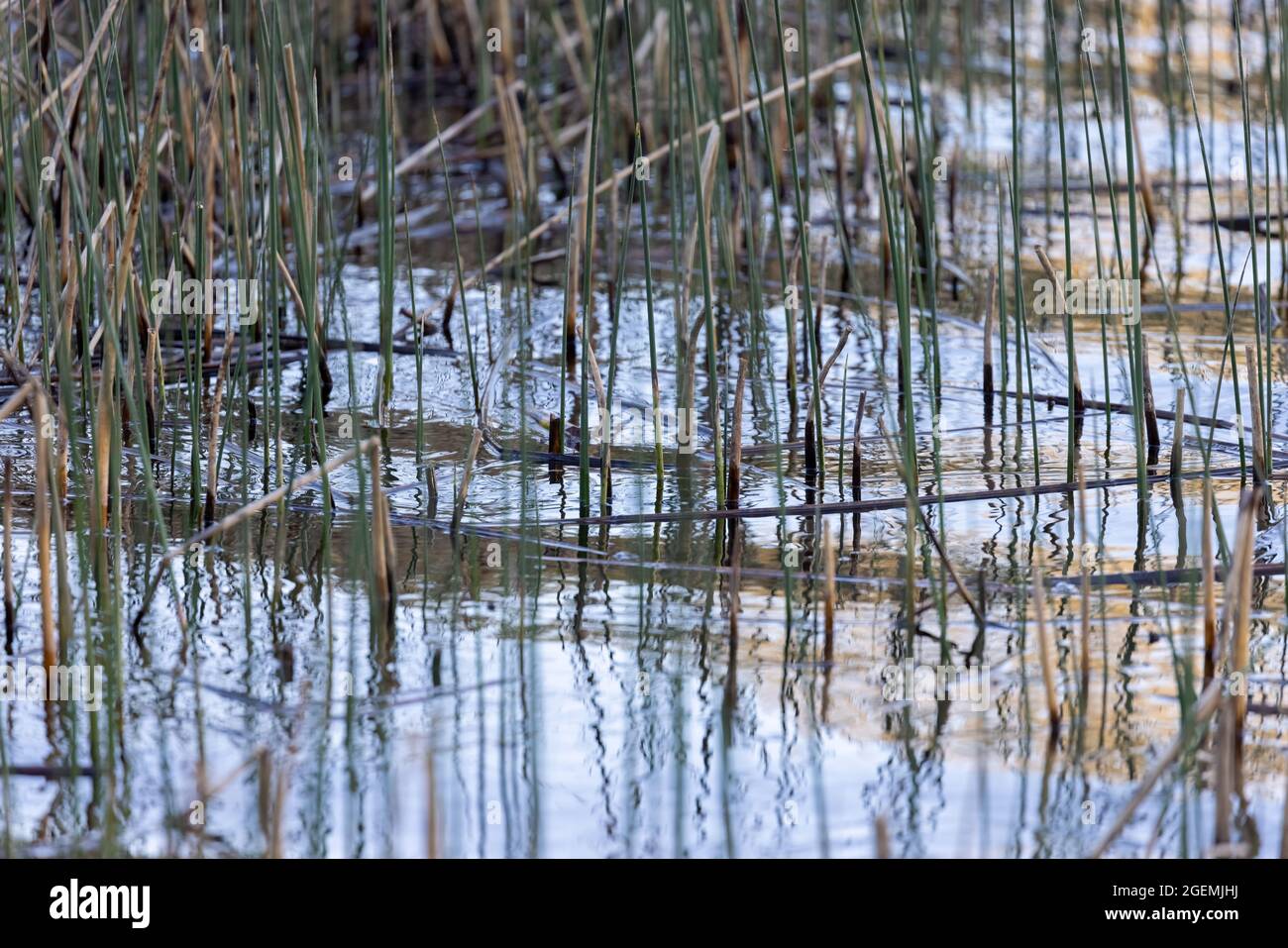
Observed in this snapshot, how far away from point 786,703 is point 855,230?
3139mm

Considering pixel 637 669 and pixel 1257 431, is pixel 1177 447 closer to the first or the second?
pixel 1257 431

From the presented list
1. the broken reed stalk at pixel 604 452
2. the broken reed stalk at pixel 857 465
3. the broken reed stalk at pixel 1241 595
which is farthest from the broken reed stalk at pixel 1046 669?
the broken reed stalk at pixel 604 452

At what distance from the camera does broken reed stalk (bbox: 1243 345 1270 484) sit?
275 cm

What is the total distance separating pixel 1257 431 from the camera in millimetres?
2766

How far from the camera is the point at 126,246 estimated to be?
8.85ft

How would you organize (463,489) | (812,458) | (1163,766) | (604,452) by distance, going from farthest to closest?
(812,458) < (604,452) < (463,489) < (1163,766)

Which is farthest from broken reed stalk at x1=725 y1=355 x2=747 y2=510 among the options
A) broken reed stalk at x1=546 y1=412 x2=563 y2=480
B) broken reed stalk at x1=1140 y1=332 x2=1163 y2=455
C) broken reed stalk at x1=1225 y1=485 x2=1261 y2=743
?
broken reed stalk at x1=1225 y1=485 x2=1261 y2=743

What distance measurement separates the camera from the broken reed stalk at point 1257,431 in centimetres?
275

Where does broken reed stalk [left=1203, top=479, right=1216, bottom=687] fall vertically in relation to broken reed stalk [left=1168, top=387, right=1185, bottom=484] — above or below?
below

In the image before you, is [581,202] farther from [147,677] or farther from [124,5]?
[147,677]

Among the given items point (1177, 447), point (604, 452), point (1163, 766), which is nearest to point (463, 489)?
point (604, 452)

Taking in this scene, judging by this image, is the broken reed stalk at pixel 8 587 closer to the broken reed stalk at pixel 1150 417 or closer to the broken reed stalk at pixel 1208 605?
the broken reed stalk at pixel 1208 605

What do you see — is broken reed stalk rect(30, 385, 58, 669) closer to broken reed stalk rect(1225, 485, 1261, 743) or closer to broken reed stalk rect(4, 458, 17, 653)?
broken reed stalk rect(4, 458, 17, 653)
